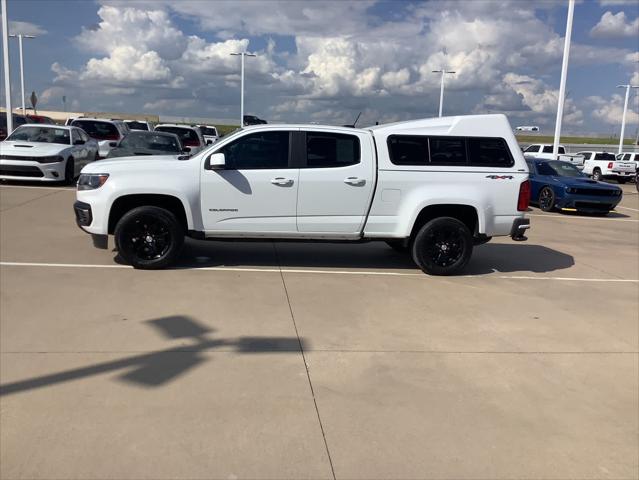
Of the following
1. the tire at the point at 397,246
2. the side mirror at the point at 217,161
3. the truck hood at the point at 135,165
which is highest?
the side mirror at the point at 217,161

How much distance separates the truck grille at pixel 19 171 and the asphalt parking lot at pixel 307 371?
7313 millimetres

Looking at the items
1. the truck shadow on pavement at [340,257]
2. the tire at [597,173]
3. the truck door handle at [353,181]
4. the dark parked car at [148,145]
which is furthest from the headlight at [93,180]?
the tire at [597,173]

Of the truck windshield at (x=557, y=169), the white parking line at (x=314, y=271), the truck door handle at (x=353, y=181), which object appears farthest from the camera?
the truck windshield at (x=557, y=169)

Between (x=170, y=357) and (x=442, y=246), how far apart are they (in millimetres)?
4368

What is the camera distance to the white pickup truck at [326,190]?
7062 millimetres

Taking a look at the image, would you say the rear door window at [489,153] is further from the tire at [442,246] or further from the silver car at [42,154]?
the silver car at [42,154]

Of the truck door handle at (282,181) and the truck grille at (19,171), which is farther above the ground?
the truck door handle at (282,181)

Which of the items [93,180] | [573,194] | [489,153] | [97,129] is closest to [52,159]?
[97,129]

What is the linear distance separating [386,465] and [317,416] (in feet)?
2.15

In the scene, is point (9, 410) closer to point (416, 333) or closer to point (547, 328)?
point (416, 333)

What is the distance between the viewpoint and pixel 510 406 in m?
4.00

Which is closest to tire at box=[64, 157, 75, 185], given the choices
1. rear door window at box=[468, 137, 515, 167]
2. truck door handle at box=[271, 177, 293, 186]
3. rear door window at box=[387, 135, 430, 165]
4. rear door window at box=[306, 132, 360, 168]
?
truck door handle at box=[271, 177, 293, 186]

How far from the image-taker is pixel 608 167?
1198 inches

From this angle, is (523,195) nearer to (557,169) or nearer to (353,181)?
(353,181)
